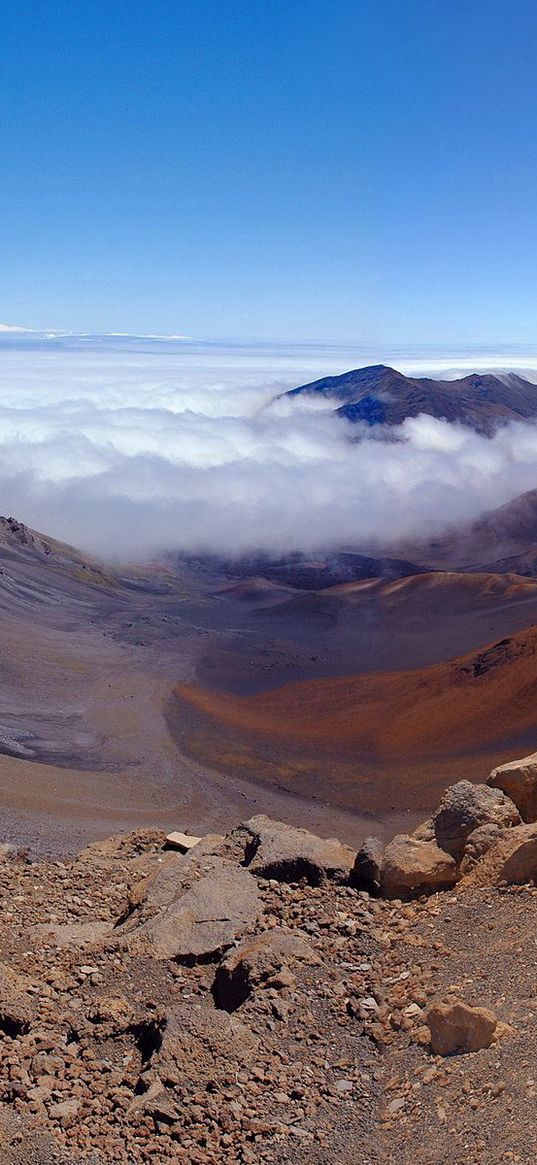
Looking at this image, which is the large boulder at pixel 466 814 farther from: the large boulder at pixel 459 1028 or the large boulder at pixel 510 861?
the large boulder at pixel 459 1028

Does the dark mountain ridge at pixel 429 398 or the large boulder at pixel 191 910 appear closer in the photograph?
the large boulder at pixel 191 910

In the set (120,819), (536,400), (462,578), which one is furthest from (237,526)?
(536,400)

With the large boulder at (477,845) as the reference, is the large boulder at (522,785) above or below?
above

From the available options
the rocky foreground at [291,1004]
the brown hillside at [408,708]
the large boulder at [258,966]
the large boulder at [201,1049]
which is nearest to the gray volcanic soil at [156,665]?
the brown hillside at [408,708]

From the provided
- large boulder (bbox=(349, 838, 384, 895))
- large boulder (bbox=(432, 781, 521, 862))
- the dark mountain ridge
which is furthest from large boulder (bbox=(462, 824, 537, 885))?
the dark mountain ridge

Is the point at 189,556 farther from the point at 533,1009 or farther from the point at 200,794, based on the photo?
the point at 533,1009

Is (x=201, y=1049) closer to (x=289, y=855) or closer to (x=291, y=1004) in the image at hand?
(x=291, y=1004)
